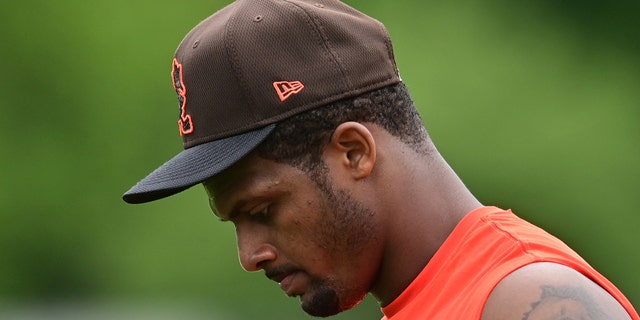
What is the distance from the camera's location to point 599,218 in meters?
6.93

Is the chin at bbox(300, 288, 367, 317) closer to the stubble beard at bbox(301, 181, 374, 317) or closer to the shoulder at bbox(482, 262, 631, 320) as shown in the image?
the stubble beard at bbox(301, 181, 374, 317)

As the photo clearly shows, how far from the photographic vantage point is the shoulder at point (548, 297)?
2.13 meters

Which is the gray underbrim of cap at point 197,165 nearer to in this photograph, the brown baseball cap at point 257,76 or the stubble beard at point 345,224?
the brown baseball cap at point 257,76

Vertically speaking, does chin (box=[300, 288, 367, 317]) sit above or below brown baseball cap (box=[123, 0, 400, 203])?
below

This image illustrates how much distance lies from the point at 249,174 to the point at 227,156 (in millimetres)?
90

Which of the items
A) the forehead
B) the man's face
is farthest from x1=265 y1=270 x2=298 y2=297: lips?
the forehead

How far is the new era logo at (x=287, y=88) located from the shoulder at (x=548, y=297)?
579 mm

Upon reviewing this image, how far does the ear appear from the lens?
2.46m

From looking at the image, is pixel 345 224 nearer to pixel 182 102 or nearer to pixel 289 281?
pixel 289 281

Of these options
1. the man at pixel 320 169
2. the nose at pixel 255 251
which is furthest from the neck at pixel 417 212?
the nose at pixel 255 251

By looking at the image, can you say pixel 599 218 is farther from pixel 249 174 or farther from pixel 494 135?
pixel 249 174

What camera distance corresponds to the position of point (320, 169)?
8.13ft

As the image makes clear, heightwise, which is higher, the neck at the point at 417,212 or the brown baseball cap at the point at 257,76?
the brown baseball cap at the point at 257,76

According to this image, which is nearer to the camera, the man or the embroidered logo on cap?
the man
